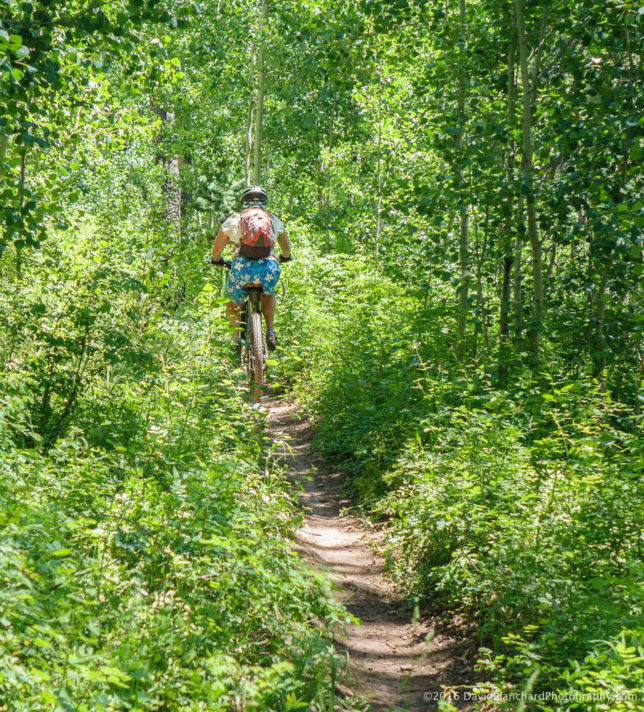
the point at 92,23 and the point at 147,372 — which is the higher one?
the point at 92,23

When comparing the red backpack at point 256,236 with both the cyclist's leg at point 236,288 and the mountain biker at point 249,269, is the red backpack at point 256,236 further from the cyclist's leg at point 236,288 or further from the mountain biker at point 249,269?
the cyclist's leg at point 236,288

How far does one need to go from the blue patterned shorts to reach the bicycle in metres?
0.06

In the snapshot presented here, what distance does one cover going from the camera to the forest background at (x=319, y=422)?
367 cm

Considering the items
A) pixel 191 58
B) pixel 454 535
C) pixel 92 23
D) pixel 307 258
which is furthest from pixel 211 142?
pixel 454 535

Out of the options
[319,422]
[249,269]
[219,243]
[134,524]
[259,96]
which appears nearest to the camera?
[134,524]

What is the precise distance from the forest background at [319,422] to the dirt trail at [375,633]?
0.75 feet

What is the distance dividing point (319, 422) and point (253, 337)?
228 cm

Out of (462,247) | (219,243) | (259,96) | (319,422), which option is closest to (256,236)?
(219,243)

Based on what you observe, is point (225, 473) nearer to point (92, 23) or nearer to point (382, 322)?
point (92, 23)

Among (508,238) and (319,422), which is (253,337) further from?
(508,238)

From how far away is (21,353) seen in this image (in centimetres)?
640

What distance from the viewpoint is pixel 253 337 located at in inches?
353

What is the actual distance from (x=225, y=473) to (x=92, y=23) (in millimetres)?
3943

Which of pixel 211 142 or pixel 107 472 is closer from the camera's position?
pixel 107 472
